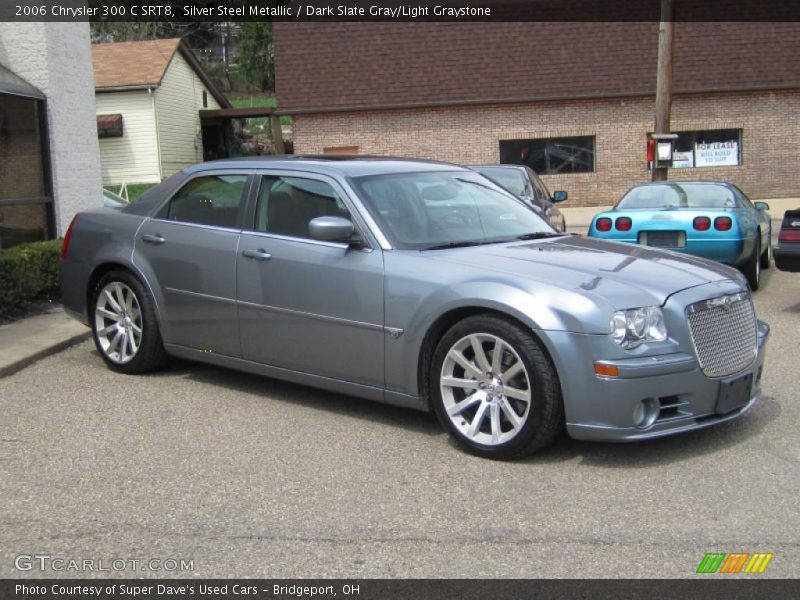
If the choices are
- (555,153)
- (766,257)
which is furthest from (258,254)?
(555,153)

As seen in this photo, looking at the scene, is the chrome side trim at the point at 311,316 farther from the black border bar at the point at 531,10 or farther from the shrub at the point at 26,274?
the black border bar at the point at 531,10

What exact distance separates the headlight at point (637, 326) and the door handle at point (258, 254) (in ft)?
7.71

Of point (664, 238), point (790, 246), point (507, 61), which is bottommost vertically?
point (664, 238)

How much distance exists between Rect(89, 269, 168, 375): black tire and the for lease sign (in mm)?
23704

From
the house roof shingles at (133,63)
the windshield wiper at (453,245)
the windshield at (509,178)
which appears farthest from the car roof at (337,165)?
the house roof shingles at (133,63)

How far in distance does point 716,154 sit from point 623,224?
60.5 feet

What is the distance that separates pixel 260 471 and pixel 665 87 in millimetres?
16341

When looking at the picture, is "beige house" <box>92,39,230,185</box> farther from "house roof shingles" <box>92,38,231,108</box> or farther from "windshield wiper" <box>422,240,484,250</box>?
"windshield wiper" <box>422,240,484,250</box>

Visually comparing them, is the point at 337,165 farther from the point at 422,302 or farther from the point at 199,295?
the point at 422,302

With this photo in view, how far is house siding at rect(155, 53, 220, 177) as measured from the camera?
33.1 meters

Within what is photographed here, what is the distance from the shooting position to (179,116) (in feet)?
115

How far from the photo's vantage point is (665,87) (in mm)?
19125

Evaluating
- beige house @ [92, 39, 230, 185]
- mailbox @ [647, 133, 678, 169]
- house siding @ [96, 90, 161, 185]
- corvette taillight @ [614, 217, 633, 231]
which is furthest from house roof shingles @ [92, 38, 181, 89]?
corvette taillight @ [614, 217, 633, 231]

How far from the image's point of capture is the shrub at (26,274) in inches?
354
